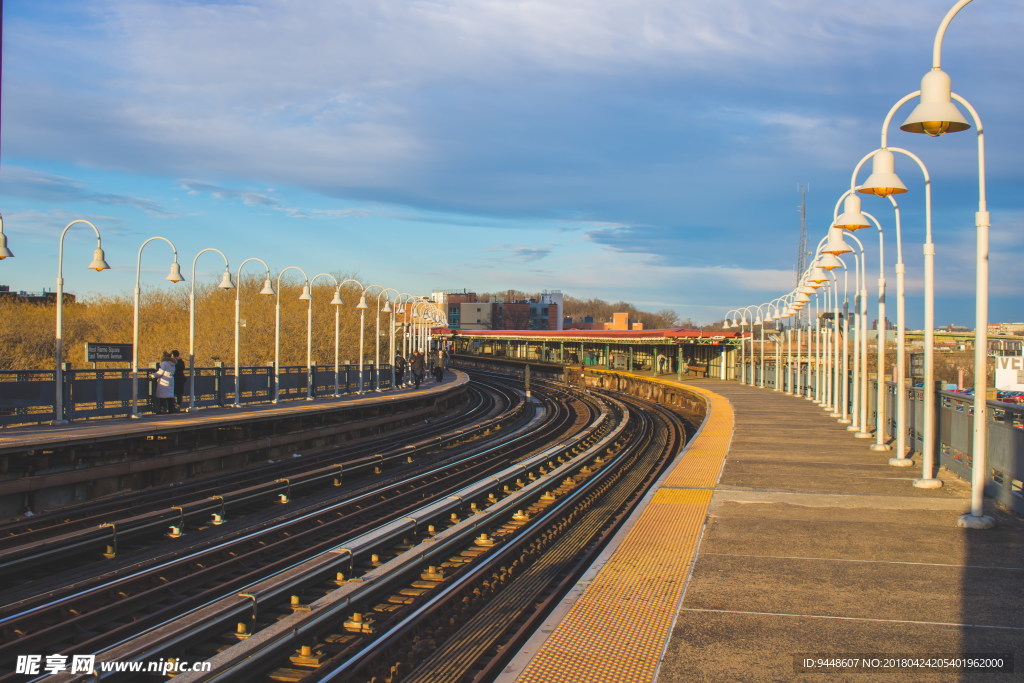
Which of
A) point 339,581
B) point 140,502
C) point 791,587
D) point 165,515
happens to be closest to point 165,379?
point 140,502

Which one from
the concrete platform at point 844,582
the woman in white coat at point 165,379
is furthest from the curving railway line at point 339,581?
the woman in white coat at point 165,379

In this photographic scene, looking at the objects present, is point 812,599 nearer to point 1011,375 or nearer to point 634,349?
point 1011,375

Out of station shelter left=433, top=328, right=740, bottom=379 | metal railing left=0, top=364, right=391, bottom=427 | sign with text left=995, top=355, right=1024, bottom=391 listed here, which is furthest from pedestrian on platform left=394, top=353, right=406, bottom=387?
sign with text left=995, top=355, right=1024, bottom=391

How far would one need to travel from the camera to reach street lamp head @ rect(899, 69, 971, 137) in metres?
8.90

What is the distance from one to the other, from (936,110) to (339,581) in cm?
812

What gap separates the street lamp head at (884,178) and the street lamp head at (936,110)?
1989 mm

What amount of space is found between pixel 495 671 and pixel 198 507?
7.57 metres

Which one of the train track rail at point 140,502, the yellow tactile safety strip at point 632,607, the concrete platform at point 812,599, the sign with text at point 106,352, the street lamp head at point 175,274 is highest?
the street lamp head at point 175,274

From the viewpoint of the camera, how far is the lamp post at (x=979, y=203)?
8.97m

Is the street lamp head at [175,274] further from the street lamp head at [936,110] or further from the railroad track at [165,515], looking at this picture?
the street lamp head at [936,110]

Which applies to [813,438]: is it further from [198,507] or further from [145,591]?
[145,591]

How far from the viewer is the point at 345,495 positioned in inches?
608

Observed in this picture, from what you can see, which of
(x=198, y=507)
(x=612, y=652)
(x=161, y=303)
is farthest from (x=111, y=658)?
(x=161, y=303)

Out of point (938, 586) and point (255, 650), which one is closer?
point (255, 650)
